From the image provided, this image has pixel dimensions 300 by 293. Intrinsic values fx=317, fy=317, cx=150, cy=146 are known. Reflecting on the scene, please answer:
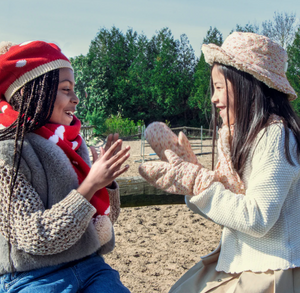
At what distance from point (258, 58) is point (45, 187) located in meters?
1.09

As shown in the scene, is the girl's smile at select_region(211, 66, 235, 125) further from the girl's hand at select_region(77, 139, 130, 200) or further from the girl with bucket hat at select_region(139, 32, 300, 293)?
the girl's hand at select_region(77, 139, 130, 200)

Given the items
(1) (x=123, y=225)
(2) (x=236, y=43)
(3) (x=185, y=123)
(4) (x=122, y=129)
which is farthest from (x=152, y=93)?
(2) (x=236, y=43)

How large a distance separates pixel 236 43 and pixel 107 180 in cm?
85

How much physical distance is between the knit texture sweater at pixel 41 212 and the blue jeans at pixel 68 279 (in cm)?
5

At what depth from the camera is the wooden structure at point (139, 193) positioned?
8.71ft

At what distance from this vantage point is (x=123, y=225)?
13.7ft

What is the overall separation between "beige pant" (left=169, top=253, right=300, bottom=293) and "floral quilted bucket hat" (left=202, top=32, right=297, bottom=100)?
0.80 m

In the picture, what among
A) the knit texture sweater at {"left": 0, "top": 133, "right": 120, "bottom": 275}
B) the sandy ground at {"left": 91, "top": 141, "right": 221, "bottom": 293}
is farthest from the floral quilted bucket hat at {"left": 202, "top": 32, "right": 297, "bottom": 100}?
the sandy ground at {"left": 91, "top": 141, "right": 221, "bottom": 293}

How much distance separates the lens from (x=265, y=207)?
125 centimetres

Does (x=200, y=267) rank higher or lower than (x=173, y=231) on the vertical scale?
higher

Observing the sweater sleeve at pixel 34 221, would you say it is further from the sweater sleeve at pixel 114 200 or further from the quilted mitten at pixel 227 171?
the quilted mitten at pixel 227 171

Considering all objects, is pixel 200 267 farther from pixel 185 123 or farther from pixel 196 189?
pixel 185 123

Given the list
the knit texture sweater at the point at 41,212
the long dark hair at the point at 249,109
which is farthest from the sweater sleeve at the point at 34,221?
the long dark hair at the point at 249,109

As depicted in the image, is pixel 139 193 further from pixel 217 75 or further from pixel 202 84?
pixel 202 84
